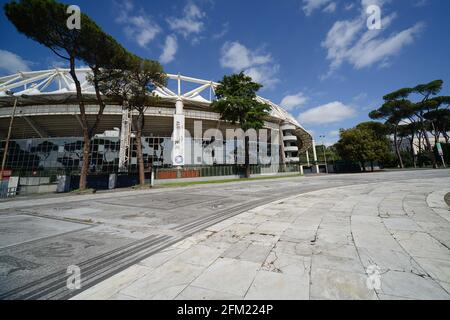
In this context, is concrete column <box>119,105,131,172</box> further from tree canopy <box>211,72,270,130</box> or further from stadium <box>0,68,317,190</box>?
tree canopy <box>211,72,270,130</box>

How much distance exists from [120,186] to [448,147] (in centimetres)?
7879

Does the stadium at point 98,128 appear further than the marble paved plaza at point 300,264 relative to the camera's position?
Yes

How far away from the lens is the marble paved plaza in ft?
7.66

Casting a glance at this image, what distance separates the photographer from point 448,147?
48812 millimetres

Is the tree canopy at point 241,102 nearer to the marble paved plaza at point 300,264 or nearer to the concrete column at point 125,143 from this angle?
the concrete column at point 125,143

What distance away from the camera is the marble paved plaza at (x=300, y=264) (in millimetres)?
2334

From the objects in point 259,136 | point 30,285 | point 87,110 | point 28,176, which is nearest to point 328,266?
point 30,285

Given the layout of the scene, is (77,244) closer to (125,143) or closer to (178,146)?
(178,146)

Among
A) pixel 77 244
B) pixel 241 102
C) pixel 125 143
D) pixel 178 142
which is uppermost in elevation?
pixel 241 102

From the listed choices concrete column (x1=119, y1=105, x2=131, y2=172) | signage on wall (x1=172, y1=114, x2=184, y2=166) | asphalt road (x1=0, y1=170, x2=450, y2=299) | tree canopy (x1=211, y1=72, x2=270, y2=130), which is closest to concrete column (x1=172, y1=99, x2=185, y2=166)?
signage on wall (x1=172, y1=114, x2=184, y2=166)

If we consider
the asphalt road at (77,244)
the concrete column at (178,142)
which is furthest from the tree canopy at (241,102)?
the asphalt road at (77,244)

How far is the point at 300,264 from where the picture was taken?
3.05m

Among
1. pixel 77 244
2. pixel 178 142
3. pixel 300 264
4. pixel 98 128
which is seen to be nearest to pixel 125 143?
pixel 178 142
